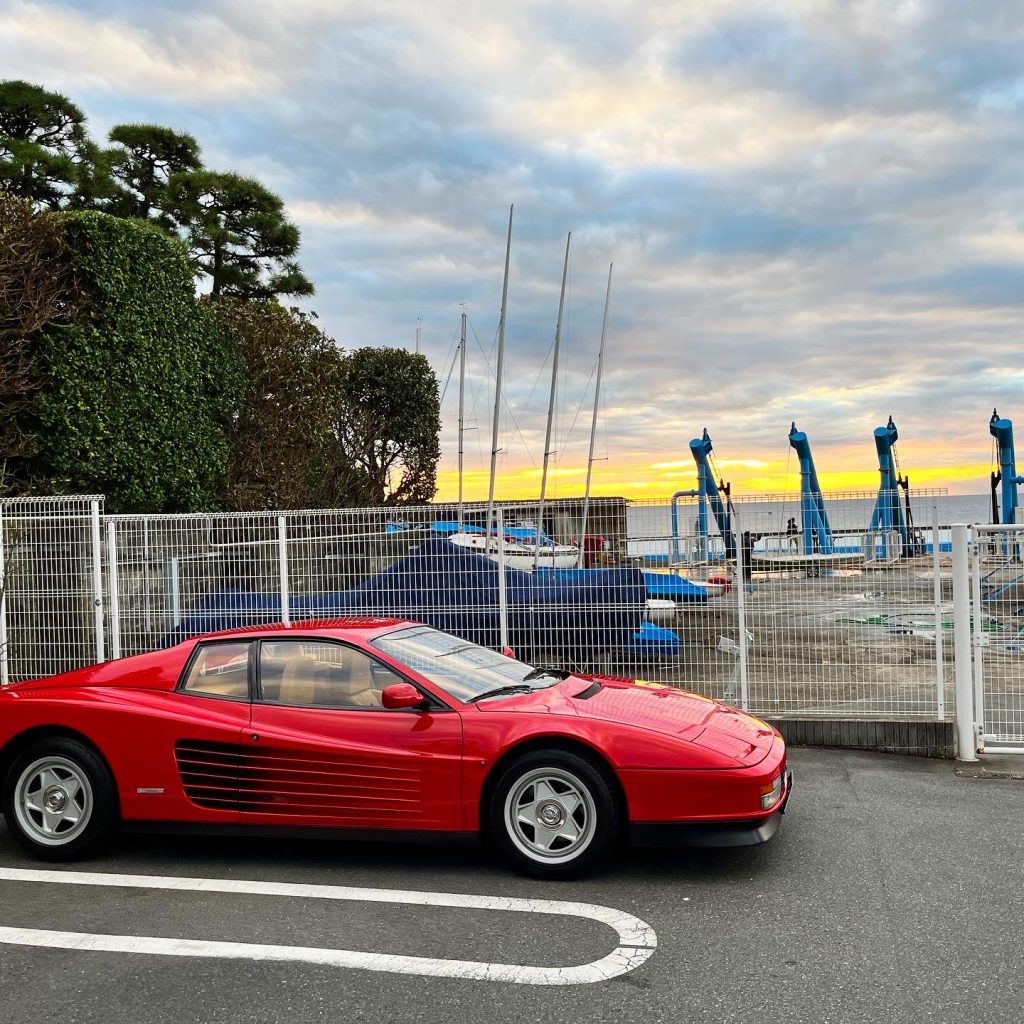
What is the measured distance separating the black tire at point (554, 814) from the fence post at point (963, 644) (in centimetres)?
371

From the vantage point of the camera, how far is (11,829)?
4980mm

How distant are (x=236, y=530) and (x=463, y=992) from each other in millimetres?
6353

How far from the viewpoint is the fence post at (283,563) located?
8781 millimetres

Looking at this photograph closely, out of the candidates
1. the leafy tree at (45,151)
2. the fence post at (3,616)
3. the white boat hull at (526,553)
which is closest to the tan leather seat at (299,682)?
the white boat hull at (526,553)

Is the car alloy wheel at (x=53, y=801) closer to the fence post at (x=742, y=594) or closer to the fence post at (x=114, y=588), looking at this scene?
the fence post at (x=114, y=588)

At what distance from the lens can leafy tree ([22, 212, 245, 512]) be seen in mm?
13336

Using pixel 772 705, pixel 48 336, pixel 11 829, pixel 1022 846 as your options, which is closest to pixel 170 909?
pixel 11 829

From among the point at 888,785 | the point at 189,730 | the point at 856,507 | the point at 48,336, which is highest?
the point at 48,336

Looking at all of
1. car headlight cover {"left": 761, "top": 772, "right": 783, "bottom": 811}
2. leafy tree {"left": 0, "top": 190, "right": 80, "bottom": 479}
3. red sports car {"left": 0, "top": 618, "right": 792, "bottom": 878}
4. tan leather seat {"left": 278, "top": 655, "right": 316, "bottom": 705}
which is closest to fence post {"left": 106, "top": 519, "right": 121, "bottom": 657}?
red sports car {"left": 0, "top": 618, "right": 792, "bottom": 878}

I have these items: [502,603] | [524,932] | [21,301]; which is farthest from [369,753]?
[21,301]

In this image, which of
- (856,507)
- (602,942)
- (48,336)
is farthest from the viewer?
(48,336)

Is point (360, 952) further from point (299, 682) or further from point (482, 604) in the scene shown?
point (482, 604)

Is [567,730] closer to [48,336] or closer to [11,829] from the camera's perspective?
[11,829]

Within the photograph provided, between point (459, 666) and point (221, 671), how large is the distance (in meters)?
1.29
